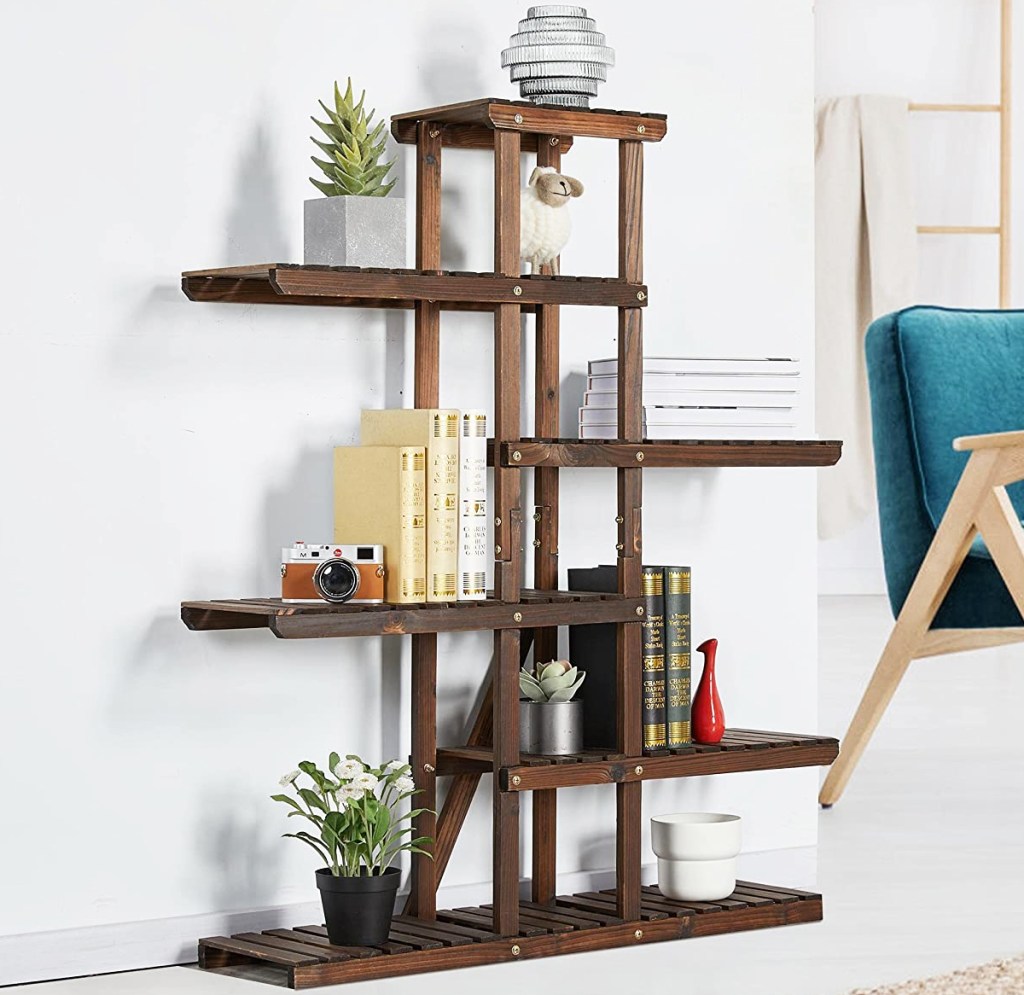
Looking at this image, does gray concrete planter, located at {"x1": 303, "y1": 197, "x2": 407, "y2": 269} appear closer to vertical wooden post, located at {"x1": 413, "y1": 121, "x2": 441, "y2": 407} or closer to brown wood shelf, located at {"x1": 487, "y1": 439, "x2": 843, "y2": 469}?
vertical wooden post, located at {"x1": 413, "y1": 121, "x2": 441, "y2": 407}

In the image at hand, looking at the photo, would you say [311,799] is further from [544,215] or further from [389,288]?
[544,215]

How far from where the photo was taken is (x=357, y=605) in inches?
92.3

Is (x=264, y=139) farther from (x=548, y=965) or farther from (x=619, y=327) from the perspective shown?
(x=548, y=965)

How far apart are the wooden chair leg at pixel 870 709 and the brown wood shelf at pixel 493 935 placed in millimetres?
756

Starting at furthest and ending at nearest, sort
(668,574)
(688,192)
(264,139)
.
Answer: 1. (688,192)
2. (668,574)
3. (264,139)

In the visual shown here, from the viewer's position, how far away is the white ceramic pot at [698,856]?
8.81 ft

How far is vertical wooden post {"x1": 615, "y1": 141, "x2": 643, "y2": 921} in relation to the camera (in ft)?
8.48

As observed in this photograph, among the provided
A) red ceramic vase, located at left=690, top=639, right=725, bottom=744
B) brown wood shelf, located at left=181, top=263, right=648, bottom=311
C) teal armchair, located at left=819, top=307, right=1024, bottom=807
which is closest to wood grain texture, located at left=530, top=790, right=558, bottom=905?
red ceramic vase, located at left=690, top=639, right=725, bottom=744

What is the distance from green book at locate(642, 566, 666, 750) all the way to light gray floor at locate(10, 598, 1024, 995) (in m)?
0.29

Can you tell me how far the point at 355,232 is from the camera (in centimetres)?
240

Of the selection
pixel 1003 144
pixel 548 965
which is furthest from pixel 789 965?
pixel 1003 144

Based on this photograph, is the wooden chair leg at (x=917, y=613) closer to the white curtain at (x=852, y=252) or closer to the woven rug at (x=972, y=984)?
the woven rug at (x=972, y=984)

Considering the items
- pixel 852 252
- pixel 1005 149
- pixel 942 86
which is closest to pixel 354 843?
pixel 852 252

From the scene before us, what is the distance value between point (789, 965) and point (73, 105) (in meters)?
1.41
